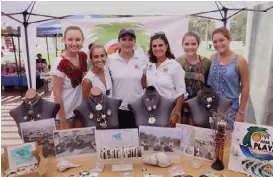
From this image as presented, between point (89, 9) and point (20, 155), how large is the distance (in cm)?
107

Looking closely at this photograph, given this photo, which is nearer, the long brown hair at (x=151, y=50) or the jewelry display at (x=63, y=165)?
the jewelry display at (x=63, y=165)

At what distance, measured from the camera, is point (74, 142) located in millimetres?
1396

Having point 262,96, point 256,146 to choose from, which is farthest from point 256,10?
point 256,146

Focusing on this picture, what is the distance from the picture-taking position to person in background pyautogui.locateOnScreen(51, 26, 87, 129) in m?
1.79

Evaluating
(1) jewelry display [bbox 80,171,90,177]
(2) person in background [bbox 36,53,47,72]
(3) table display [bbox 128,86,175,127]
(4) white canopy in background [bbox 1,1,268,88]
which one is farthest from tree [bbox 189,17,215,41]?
(1) jewelry display [bbox 80,171,90,177]

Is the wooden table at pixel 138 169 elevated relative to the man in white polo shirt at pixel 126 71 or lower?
lower

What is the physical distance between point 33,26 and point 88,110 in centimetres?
85

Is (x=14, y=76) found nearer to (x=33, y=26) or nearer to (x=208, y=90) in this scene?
(x=33, y=26)

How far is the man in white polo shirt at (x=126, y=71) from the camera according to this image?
1810 millimetres

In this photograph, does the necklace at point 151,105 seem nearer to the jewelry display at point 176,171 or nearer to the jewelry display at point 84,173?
the jewelry display at point 176,171

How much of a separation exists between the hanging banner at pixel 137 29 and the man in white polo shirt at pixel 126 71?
9 cm

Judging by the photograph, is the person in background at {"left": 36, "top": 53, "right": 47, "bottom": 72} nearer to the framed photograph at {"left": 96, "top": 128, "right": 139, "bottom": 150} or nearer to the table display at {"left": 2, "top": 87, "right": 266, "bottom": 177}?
the table display at {"left": 2, "top": 87, "right": 266, "bottom": 177}

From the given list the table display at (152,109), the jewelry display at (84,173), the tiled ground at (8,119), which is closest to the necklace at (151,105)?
the table display at (152,109)

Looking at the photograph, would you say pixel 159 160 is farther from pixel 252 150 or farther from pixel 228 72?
pixel 228 72
